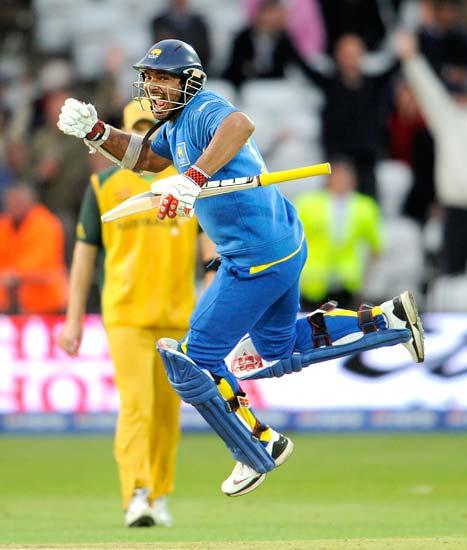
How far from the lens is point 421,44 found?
51.4ft

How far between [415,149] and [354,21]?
1.71 m

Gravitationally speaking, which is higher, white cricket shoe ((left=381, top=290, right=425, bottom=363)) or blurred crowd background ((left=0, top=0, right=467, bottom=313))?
white cricket shoe ((left=381, top=290, right=425, bottom=363))

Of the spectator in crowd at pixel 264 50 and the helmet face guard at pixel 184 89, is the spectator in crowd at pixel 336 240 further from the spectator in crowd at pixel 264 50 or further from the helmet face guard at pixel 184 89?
the helmet face guard at pixel 184 89

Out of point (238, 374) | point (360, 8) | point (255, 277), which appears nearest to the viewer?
point (255, 277)

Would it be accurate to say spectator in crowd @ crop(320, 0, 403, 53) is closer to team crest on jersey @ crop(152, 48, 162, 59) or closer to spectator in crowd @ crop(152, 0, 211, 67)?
spectator in crowd @ crop(152, 0, 211, 67)

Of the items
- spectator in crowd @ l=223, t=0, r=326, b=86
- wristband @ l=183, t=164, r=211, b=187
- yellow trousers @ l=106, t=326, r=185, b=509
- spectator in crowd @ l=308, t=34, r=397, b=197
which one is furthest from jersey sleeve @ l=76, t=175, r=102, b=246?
spectator in crowd @ l=223, t=0, r=326, b=86

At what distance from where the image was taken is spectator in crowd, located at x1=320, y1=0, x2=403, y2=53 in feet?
53.0

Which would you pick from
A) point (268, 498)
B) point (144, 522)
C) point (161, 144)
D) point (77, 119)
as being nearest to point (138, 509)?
point (144, 522)

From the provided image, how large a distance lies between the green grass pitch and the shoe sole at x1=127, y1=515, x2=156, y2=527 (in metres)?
0.11

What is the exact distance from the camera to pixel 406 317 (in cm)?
726

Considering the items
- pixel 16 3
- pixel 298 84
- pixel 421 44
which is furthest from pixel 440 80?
pixel 16 3

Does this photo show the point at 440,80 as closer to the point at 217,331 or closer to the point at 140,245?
the point at 140,245

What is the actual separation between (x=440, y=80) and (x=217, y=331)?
911 centimetres

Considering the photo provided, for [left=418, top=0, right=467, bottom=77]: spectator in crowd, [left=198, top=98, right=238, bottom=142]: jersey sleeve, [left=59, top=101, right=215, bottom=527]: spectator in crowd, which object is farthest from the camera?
[left=418, top=0, right=467, bottom=77]: spectator in crowd
